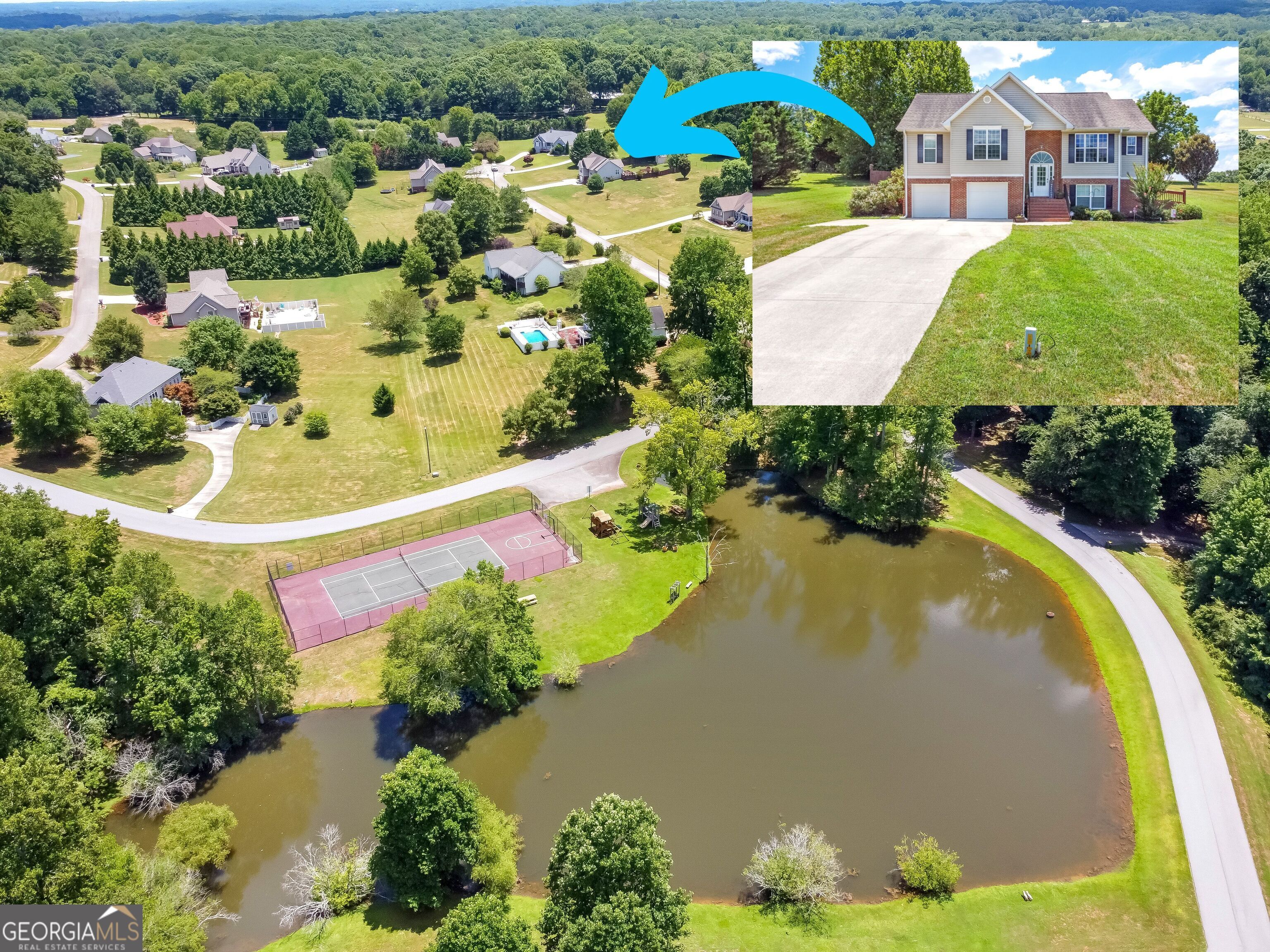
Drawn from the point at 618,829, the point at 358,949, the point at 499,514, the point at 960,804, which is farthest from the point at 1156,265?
the point at 499,514

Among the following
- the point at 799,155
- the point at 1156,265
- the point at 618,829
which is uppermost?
the point at 799,155

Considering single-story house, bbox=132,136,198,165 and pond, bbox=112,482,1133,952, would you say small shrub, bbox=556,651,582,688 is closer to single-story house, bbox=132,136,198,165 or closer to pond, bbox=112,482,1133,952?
pond, bbox=112,482,1133,952

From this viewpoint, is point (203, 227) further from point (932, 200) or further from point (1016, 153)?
point (1016, 153)

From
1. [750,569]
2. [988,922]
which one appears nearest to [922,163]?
[988,922]

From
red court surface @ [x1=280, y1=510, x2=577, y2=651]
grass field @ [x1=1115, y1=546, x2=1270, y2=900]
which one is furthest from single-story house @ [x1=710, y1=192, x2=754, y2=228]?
grass field @ [x1=1115, y1=546, x2=1270, y2=900]

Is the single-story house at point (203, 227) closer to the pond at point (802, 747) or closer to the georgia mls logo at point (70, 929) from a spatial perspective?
the pond at point (802, 747)

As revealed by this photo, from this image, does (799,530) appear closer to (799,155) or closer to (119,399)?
(799,155)

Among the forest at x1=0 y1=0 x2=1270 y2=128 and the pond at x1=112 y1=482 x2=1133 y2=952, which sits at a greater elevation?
the forest at x1=0 y1=0 x2=1270 y2=128

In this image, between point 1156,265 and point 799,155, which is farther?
point 799,155
